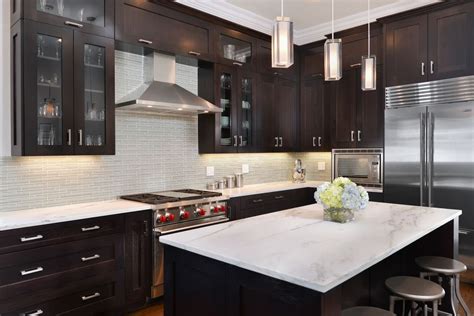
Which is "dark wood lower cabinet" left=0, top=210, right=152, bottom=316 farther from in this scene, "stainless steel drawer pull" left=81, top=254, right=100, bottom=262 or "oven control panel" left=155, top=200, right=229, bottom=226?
"oven control panel" left=155, top=200, right=229, bottom=226

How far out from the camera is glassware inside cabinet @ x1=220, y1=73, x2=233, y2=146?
14.2ft

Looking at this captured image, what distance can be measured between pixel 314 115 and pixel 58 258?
3.78 meters

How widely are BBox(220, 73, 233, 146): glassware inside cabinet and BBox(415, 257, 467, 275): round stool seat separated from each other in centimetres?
249

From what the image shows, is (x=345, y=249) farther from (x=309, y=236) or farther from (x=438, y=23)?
(x=438, y=23)

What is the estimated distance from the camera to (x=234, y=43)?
4.43m

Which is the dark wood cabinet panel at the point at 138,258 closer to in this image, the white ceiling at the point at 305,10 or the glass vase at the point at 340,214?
the glass vase at the point at 340,214

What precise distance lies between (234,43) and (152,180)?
1963 millimetres

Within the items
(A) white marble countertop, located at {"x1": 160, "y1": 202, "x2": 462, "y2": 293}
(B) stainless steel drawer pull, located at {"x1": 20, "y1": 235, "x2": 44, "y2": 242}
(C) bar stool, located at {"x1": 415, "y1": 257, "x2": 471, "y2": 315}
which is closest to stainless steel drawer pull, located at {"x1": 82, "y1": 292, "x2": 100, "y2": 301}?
(B) stainless steel drawer pull, located at {"x1": 20, "y1": 235, "x2": 44, "y2": 242}

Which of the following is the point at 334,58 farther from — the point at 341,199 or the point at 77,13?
the point at 77,13

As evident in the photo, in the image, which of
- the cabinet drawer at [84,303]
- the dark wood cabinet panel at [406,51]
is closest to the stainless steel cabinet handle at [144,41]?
the cabinet drawer at [84,303]

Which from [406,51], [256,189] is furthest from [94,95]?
[406,51]

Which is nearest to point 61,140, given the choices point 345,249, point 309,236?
point 309,236

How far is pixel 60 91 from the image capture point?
9.59 ft

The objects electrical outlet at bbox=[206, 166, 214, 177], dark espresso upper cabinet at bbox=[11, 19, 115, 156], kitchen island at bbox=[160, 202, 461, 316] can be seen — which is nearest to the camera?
kitchen island at bbox=[160, 202, 461, 316]
